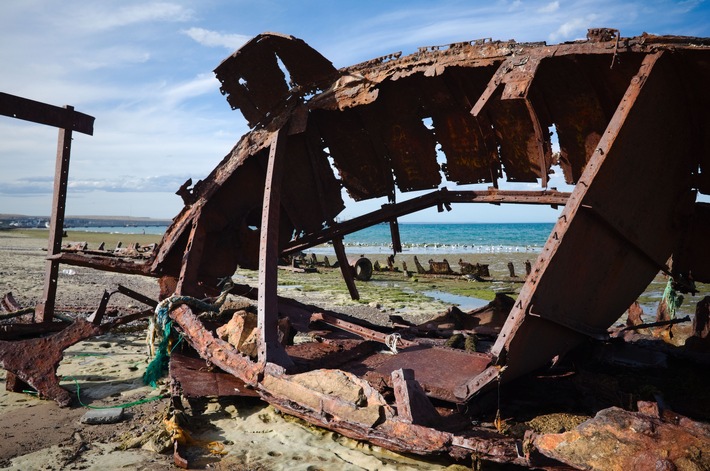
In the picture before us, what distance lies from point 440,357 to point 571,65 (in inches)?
115

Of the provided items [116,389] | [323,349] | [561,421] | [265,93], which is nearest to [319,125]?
[265,93]

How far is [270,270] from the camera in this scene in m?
5.24

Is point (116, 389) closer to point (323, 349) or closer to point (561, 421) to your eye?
point (323, 349)

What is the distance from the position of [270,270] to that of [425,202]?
248cm

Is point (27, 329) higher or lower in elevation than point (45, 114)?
lower

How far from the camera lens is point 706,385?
5.11 metres

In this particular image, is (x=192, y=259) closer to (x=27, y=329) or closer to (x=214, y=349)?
(x=214, y=349)

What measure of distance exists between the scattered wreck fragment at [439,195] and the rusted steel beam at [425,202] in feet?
0.10

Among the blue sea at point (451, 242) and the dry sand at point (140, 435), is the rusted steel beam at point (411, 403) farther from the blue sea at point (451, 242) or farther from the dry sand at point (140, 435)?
the blue sea at point (451, 242)

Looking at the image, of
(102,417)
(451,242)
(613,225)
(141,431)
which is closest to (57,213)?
(102,417)

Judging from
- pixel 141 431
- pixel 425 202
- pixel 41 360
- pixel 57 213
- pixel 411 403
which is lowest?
pixel 141 431

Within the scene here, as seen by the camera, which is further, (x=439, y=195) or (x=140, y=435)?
(x=439, y=195)

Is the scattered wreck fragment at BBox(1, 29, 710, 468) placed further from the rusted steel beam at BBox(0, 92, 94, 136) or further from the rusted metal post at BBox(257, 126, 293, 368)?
the rusted steel beam at BBox(0, 92, 94, 136)

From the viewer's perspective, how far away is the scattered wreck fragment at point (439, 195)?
4082 mm
